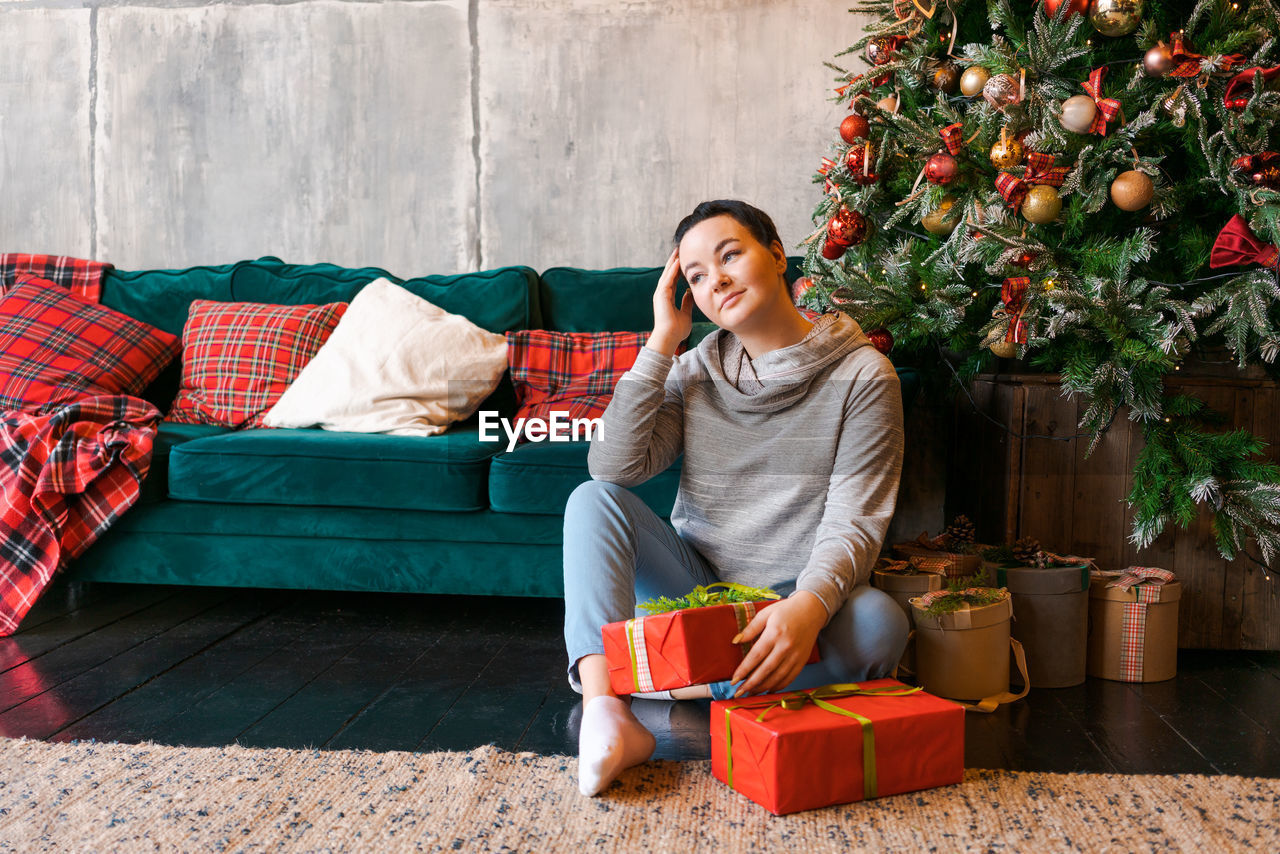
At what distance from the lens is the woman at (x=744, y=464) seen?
1.42 meters

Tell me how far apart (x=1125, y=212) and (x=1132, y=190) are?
16 centimetres

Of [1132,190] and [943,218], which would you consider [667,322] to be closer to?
[943,218]

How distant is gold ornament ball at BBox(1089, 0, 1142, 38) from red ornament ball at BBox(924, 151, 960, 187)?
0.32 metres

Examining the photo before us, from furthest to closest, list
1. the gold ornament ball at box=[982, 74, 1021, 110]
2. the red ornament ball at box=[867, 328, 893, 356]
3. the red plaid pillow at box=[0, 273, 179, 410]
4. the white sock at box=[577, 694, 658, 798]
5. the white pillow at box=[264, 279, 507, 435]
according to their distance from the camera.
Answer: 1. the red plaid pillow at box=[0, 273, 179, 410]
2. the white pillow at box=[264, 279, 507, 435]
3. the red ornament ball at box=[867, 328, 893, 356]
4. the gold ornament ball at box=[982, 74, 1021, 110]
5. the white sock at box=[577, 694, 658, 798]

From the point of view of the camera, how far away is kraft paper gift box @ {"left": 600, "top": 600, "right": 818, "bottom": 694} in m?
1.26

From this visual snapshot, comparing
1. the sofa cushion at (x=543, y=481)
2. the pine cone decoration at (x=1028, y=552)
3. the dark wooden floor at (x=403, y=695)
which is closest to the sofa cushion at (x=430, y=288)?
the sofa cushion at (x=543, y=481)

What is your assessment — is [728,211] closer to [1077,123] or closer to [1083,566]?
[1077,123]

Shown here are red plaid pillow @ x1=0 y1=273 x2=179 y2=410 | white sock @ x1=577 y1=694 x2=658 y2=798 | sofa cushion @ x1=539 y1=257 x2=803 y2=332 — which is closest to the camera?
white sock @ x1=577 y1=694 x2=658 y2=798

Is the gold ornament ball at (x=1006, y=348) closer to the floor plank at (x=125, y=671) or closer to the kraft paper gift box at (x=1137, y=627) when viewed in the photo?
the kraft paper gift box at (x=1137, y=627)

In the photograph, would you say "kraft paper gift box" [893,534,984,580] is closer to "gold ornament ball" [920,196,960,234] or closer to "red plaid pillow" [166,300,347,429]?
"gold ornament ball" [920,196,960,234]

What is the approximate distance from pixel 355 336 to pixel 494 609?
0.81 m

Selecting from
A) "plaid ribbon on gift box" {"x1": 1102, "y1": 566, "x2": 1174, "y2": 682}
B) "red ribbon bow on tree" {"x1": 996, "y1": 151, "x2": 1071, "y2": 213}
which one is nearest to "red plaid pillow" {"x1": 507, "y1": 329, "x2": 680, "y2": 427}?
"red ribbon bow on tree" {"x1": 996, "y1": 151, "x2": 1071, "y2": 213}

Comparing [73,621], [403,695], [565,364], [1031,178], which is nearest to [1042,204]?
[1031,178]

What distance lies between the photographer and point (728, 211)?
58.5 inches
